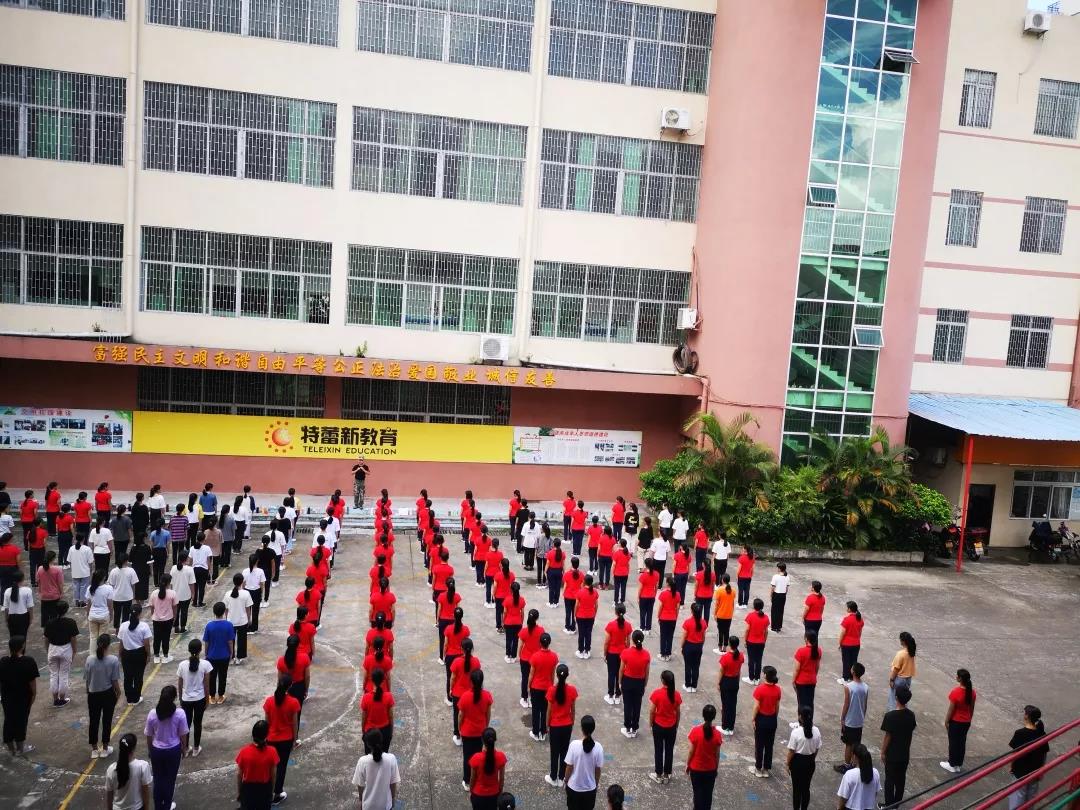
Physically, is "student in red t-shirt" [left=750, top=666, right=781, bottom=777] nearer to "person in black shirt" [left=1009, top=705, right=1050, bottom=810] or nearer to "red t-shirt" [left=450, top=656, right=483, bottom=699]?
"person in black shirt" [left=1009, top=705, right=1050, bottom=810]

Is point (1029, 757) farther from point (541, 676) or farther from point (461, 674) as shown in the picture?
point (461, 674)

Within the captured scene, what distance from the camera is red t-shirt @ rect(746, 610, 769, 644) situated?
8.95 meters

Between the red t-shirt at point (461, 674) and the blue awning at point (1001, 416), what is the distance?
12.2 metres

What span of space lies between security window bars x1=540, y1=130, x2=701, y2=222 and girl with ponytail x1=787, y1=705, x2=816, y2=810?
13656 mm

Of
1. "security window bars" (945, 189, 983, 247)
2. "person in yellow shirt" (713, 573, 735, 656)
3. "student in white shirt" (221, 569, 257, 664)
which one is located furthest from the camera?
"security window bars" (945, 189, 983, 247)

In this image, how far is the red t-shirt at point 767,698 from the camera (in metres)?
7.15

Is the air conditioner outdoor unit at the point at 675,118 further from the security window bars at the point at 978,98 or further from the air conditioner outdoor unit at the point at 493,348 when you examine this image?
the security window bars at the point at 978,98

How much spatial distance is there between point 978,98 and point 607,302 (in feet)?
32.3

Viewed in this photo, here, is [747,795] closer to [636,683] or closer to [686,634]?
[636,683]

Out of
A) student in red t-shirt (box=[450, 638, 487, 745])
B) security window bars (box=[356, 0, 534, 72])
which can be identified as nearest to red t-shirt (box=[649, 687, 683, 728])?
student in red t-shirt (box=[450, 638, 487, 745])

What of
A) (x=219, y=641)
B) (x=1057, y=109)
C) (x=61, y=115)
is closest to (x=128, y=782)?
(x=219, y=641)

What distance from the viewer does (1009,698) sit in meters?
9.84

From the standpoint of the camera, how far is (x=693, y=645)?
352 inches

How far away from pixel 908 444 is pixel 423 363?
11.3 m
